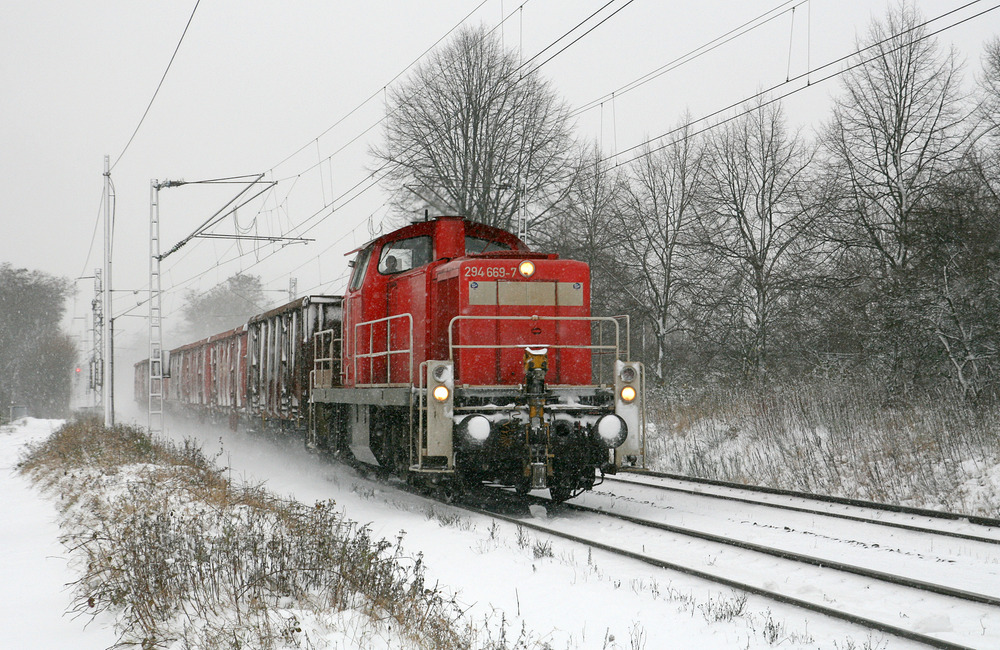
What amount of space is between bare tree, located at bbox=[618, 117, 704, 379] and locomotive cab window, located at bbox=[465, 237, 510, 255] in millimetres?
Answer: 13764

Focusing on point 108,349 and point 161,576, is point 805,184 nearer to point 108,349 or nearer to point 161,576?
point 108,349

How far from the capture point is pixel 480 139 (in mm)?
26141

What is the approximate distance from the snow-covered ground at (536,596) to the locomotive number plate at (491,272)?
2588mm

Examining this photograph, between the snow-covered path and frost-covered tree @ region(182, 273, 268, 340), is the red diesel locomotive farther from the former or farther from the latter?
→ frost-covered tree @ region(182, 273, 268, 340)

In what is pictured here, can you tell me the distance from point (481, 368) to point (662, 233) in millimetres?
16685

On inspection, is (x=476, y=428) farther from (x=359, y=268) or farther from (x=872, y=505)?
(x=872, y=505)

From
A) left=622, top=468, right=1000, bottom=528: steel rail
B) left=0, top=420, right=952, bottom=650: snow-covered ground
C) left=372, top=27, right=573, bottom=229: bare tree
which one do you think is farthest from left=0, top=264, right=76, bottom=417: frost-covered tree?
left=622, top=468, right=1000, bottom=528: steel rail

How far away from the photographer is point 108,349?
2244cm

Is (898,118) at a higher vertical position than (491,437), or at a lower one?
higher

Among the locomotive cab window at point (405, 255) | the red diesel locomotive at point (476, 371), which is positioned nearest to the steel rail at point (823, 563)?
the red diesel locomotive at point (476, 371)

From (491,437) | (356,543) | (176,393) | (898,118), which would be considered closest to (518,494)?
(491,437)

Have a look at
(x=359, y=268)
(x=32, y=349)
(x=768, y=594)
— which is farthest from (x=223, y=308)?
(x=768, y=594)

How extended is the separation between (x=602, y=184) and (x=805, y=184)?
7.35 meters

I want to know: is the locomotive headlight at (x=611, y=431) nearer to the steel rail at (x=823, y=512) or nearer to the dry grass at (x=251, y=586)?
the steel rail at (x=823, y=512)
